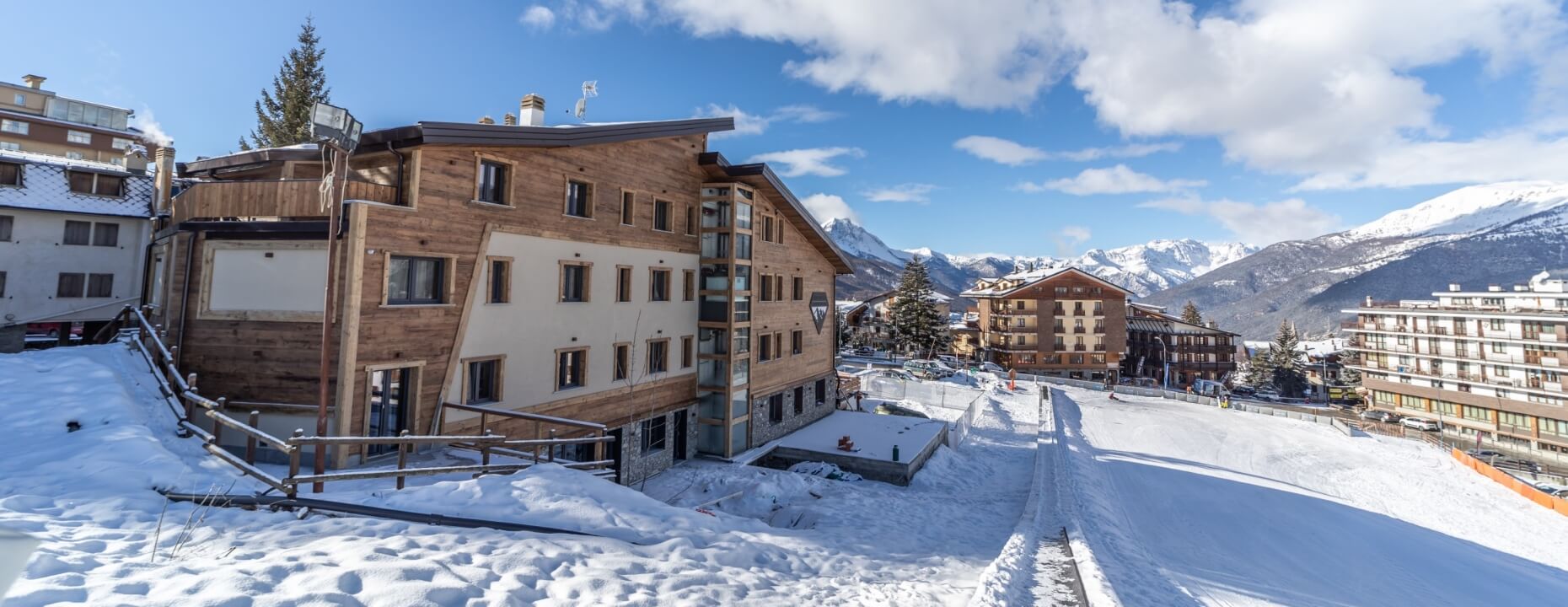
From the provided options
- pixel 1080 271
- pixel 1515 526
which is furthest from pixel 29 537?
pixel 1080 271

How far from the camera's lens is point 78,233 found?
21.5m

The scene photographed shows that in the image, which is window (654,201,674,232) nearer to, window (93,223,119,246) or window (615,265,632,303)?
window (615,265,632,303)

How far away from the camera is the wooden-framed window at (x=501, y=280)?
601 inches

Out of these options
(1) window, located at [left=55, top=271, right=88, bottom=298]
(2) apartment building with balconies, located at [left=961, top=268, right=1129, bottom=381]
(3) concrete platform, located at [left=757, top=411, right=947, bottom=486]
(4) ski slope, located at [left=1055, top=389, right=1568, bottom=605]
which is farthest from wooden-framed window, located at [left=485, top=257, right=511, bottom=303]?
(2) apartment building with balconies, located at [left=961, top=268, right=1129, bottom=381]

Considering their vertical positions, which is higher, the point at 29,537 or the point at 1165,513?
the point at 29,537

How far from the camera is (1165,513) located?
73.1 ft

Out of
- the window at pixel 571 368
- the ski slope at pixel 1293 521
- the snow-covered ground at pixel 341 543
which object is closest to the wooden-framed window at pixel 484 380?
the window at pixel 571 368

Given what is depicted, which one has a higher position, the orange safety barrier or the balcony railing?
the balcony railing

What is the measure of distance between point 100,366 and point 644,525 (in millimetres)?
12635

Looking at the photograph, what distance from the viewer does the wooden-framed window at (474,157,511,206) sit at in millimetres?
15195

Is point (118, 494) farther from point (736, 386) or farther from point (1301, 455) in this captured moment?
point (1301, 455)

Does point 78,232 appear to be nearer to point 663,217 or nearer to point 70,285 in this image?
point 70,285

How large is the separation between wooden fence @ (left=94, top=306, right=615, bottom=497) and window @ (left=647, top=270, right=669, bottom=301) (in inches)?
239

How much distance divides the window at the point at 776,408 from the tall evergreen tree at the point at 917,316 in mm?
44044
